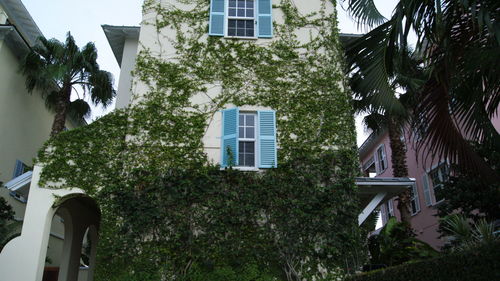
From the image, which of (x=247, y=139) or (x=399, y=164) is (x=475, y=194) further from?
(x=247, y=139)

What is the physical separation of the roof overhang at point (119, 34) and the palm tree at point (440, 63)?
27.6ft

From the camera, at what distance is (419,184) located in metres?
18.9

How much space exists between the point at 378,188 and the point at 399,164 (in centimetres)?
592

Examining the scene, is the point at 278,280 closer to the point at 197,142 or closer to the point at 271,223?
the point at 271,223

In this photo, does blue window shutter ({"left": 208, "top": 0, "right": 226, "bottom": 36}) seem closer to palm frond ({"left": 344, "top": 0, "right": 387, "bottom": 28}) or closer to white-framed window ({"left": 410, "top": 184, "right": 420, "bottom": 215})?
palm frond ({"left": 344, "top": 0, "right": 387, "bottom": 28})

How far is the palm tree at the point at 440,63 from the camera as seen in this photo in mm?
4938

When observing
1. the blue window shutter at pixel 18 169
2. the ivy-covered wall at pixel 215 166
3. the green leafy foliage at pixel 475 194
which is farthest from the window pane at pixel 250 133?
the blue window shutter at pixel 18 169

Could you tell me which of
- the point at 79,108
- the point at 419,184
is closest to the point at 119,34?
the point at 79,108

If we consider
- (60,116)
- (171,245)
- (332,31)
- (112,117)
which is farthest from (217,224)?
(60,116)

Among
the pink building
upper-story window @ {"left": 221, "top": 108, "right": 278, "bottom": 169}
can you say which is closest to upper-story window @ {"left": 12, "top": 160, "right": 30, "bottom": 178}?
upper-story window @ {"left": 221, "top": 108, "right": 278, "bottom": 169}

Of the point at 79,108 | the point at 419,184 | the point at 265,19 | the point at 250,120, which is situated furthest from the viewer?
the point at 419,184

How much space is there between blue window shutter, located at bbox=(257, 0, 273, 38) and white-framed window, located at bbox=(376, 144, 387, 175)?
14.0 metres

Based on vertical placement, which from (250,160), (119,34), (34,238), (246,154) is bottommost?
(34,238)

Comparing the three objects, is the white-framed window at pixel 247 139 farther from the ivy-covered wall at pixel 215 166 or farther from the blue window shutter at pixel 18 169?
the blue window shutter at pixel 18 169
